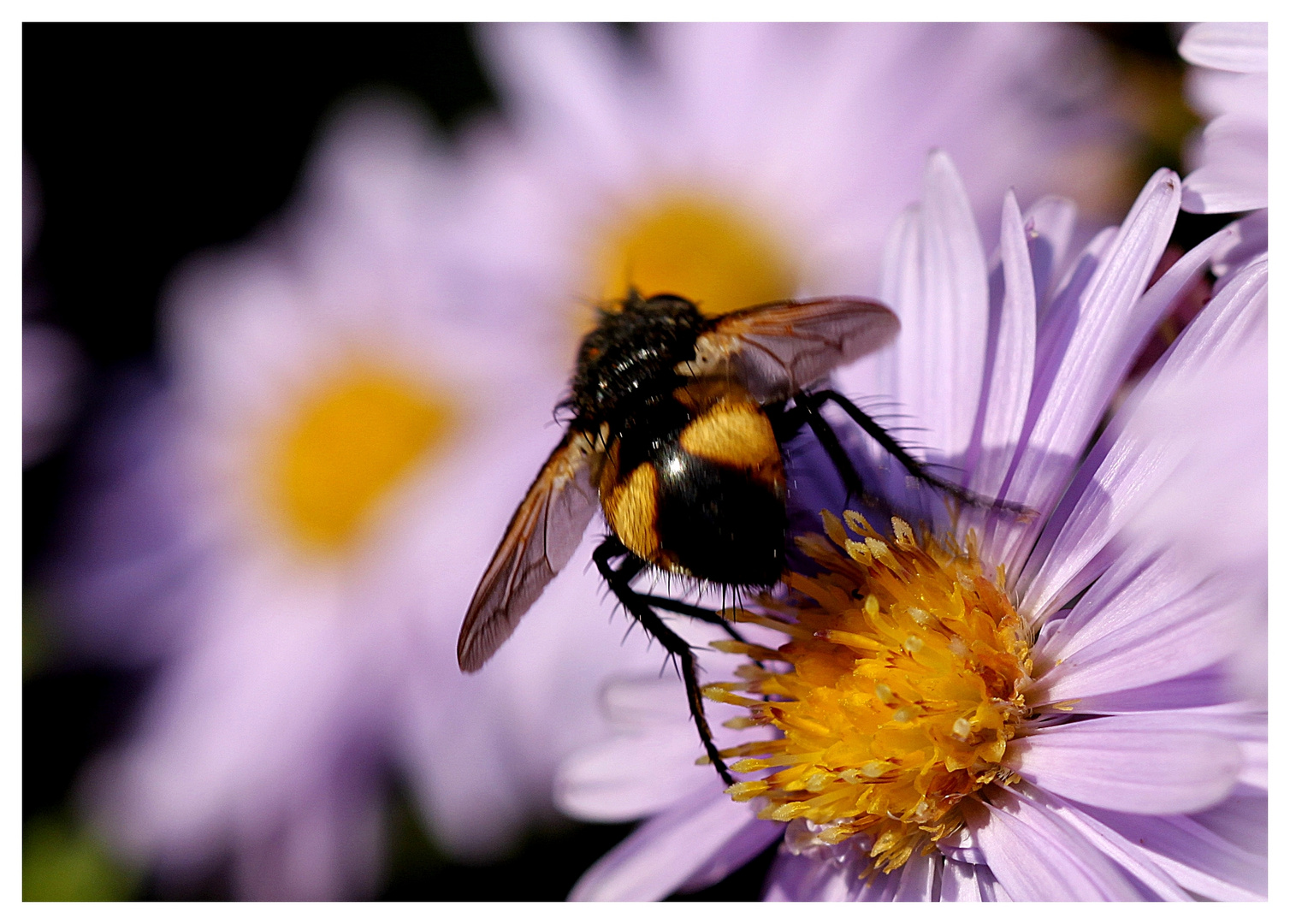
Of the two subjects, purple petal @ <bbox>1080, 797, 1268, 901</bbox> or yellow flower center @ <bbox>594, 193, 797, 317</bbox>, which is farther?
yellow flower center @ <bbox>594, 193, 797, 317</bbox>

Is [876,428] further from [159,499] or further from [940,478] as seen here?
[159,499]

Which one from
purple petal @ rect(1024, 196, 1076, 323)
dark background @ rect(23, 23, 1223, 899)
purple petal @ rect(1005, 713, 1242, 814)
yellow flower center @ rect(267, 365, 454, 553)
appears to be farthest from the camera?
yellow flower center @ rect(267, 365, 454, 553)

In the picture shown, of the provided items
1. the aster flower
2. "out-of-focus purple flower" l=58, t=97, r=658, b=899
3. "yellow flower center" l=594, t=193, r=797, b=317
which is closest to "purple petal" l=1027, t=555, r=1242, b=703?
the aster flower

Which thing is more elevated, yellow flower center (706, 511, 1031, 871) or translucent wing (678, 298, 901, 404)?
translucent wing (678, 298, 901, 404)

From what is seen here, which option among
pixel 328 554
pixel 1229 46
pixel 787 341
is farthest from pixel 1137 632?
pixel 328 554

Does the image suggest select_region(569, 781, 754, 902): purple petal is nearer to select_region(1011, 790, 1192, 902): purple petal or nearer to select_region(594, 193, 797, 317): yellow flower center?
select_region(1011, 790, 1192, 902): purple petal
